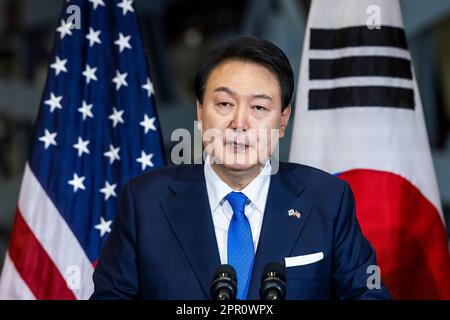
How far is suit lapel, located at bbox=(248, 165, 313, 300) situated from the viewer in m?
1.78

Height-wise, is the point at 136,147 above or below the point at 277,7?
below

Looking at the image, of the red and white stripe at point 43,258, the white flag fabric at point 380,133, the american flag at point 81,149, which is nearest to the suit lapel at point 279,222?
the white flag fabric at point 380,133

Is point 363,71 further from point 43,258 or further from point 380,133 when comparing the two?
point 43,258

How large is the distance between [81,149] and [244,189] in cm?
106

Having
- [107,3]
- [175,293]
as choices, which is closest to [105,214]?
[107,3]

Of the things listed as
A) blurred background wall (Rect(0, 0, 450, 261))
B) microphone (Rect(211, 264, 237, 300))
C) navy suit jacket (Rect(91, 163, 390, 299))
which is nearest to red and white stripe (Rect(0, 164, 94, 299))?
navy suit jacket (Rect(91, 163, 390, 299))

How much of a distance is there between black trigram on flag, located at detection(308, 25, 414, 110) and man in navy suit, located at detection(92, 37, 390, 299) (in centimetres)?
87

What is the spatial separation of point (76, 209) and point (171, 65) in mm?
2739

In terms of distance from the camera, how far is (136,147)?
2.81 metres

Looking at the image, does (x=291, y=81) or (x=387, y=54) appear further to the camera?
(x=387, y=54)

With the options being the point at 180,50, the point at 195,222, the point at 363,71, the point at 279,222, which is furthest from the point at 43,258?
the point at 180,50

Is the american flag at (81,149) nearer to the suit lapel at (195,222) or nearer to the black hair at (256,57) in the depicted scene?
the suit lapel at (195,222)

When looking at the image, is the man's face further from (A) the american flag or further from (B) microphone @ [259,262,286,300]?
(A) the american flag
